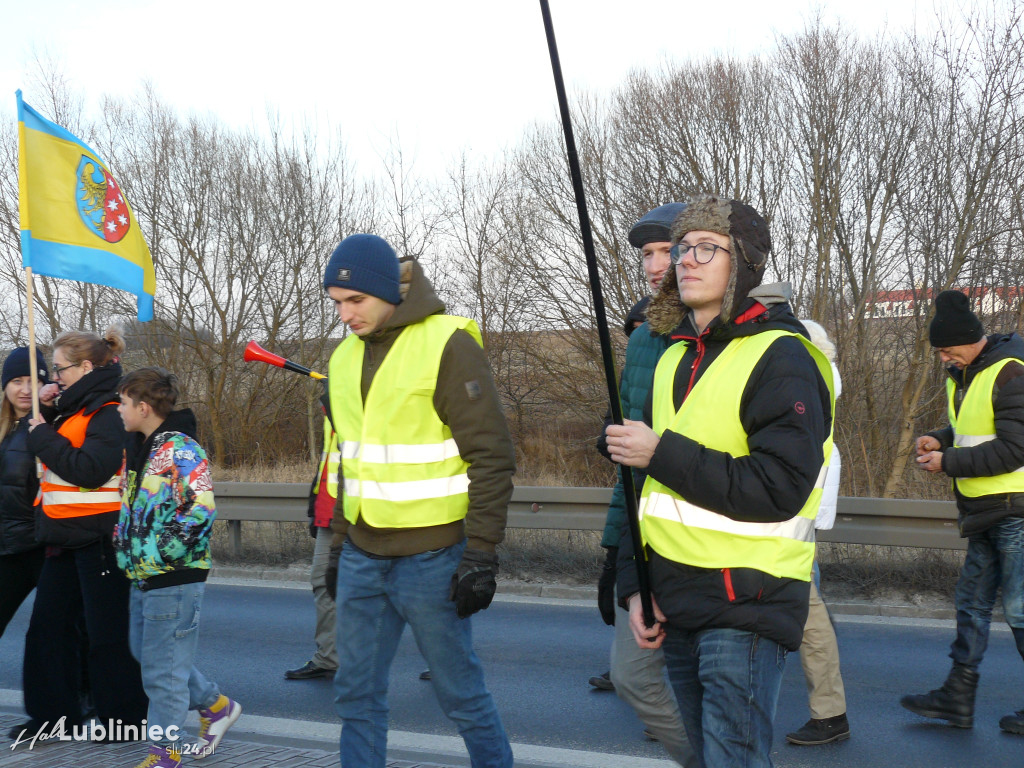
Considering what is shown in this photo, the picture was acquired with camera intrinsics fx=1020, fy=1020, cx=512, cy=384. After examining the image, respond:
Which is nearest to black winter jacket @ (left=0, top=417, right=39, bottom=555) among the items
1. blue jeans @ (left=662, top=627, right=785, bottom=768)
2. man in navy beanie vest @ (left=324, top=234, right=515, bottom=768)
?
man in navy beanie vest @ (left=324, top=234, right=515, bottom=768)

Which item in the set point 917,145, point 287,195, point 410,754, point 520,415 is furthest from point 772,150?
point 410,754

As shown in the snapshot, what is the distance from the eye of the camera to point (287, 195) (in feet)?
72.8

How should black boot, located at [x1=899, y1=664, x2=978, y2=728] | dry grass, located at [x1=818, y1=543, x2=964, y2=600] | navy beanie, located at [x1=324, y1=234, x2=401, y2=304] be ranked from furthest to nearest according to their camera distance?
1. dry grass, located at [x1=818, y1=543, x2=964, y2=600]
2. black boot, located at [x1=899, y1=664, x2=978, y2=728]
3. navy beanie, located at [x1=324, y1=234, x2=401, y2=304]

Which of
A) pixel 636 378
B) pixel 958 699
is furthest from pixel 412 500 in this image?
pixel 958 699

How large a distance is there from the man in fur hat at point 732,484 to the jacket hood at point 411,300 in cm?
110

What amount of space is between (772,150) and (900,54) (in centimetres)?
230

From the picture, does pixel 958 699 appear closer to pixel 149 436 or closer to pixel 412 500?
pixel 412 500

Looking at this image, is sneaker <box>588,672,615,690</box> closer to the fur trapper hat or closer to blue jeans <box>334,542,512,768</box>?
blue jeans <box>334,542,512,768</box>

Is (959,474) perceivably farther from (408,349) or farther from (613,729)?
(408,349)

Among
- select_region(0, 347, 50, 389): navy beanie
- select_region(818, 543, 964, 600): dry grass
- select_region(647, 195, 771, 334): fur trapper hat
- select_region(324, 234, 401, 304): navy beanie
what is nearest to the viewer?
select_region(647, 195, 771, 334): fur trapper hat

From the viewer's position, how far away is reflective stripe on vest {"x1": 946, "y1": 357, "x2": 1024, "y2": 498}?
15.5ft

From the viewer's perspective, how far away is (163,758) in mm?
4055

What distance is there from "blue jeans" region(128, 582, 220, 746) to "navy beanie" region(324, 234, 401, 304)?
1545mm

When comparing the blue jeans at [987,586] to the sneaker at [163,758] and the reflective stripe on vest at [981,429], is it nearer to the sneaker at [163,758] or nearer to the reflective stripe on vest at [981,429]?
the reflective stripe on vest at [981,429]
